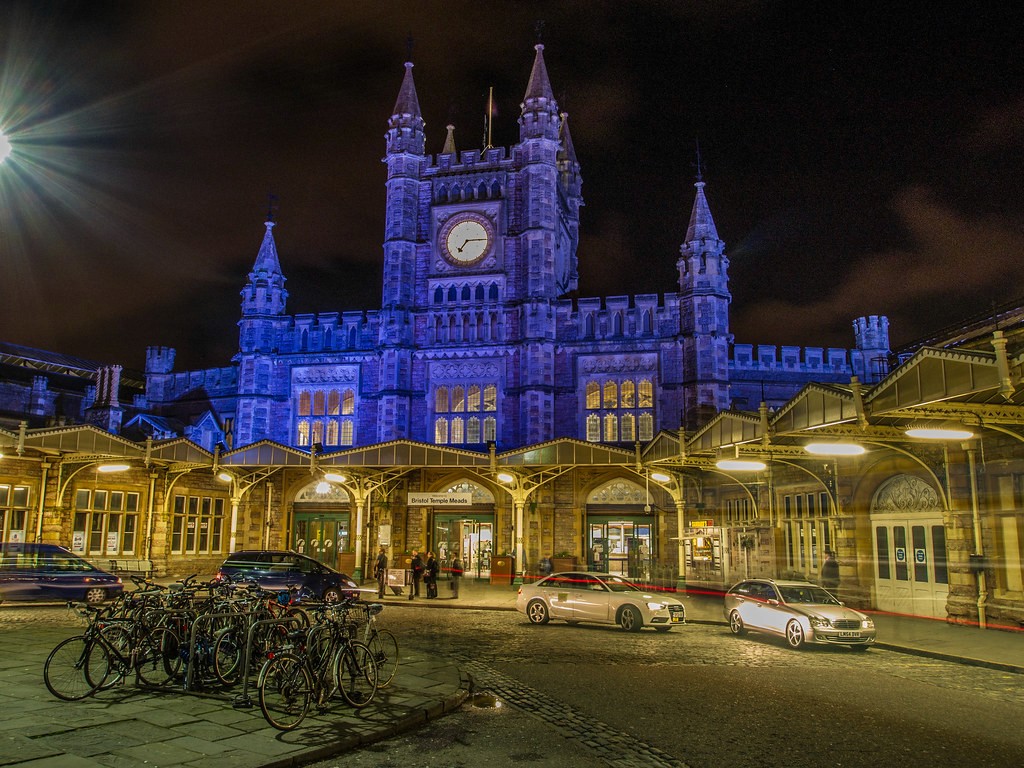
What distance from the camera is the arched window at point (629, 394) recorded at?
136ft

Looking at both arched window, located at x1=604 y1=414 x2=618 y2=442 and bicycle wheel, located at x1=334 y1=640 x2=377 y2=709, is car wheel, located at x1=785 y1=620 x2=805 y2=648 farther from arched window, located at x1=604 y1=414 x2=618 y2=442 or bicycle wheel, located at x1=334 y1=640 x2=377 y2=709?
arched window, located at x1=604 y1=414 x2=618 y2=442

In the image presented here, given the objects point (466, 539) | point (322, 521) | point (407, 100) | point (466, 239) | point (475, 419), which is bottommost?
point (466, 539)

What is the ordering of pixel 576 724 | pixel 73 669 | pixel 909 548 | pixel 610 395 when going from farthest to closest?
pixel 610 395 → pixel 909 548 → pixel 73 669 → pixel 576 724

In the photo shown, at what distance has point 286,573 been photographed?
22.0 meters

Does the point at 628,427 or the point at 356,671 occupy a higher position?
the point at 628,427

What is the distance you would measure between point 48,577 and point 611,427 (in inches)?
1051

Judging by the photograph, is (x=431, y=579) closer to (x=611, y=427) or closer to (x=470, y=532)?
(x=470, y=532)

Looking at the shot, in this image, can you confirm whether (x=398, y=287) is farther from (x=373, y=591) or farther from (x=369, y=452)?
(x=373, y=591)

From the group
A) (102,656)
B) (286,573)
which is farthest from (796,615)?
(286,573)

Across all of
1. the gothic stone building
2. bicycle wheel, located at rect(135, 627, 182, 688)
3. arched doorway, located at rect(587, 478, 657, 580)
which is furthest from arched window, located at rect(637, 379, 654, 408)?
bicycle wheel, located at rect(135, 627, 182, 688)

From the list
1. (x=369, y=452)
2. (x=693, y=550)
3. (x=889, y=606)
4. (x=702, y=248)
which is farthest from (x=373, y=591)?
(x=702, y=248)

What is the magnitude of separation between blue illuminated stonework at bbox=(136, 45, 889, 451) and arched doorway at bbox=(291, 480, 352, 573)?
4774 millimetres

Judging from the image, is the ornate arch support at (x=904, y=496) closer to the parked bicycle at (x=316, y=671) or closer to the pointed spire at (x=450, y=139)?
the parked bicycle at (x=316, y=671)

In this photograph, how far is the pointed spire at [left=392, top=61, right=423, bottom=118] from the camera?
4750cm
